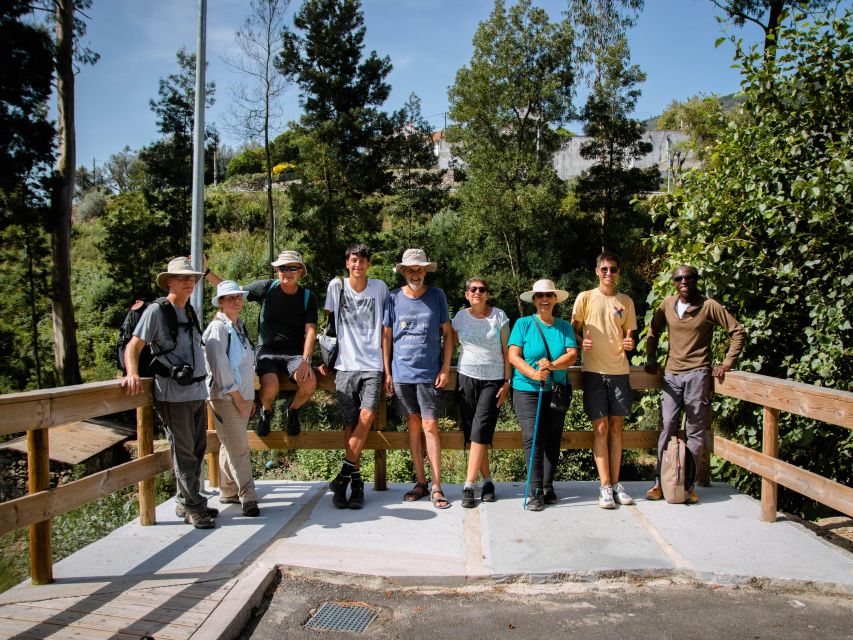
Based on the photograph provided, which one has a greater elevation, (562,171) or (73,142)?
(562,171)

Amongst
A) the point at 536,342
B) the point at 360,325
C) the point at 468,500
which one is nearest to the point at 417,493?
the point at 468,500

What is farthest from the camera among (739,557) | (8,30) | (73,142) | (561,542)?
(73,142)

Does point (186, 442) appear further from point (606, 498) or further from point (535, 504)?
point (606, 498)

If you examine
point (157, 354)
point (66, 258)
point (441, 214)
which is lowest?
point (157, 354)

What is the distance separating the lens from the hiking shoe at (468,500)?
4.91m

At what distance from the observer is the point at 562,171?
43.4 m

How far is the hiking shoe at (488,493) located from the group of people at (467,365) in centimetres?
1

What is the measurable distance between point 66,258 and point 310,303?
1606 cm

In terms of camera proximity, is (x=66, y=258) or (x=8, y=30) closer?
(x=8, y=30)

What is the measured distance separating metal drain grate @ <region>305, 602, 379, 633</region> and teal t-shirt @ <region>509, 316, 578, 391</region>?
204 cm

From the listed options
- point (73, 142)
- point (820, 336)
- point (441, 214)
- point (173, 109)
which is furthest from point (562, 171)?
point (820, 336)

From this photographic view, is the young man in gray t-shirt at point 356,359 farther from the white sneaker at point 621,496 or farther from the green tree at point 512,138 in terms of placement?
the green tree at point 512,138

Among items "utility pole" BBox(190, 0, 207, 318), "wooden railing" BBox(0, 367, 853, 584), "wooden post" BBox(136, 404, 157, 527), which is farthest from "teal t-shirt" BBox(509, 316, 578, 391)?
"utility pole" BBox(190, 0, 207, 318)

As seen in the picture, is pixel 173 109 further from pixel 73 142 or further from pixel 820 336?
pixel 820 336
